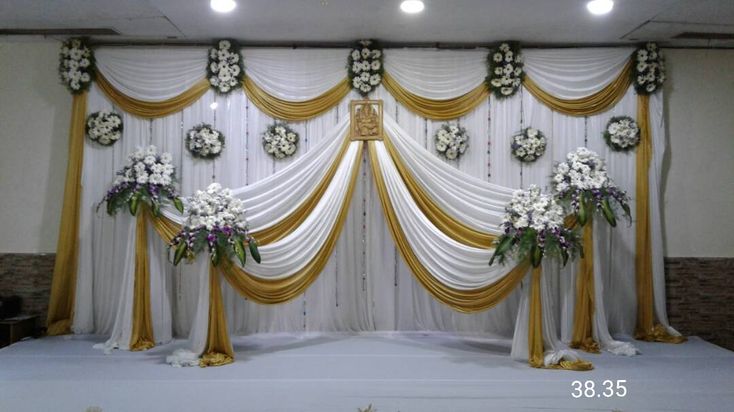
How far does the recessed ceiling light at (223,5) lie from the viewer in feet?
17.5

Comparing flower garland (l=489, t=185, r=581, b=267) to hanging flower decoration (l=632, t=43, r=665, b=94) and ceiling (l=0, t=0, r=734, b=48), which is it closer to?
ceiling (l=0, t=0, r=734, b=48)

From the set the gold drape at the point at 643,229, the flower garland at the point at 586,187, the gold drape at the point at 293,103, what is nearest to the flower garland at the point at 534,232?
the flower garland at the point at 586,187

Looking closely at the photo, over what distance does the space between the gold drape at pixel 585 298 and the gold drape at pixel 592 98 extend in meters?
1.23

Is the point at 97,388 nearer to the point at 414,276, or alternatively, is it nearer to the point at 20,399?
the point at 20,399

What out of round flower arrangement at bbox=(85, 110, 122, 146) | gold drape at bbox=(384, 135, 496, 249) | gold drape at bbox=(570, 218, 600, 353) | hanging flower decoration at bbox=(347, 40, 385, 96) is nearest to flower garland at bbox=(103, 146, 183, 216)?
round flower arrangement at bbox=(85, 110, 122, 146)

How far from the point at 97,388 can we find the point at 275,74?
11.2 ft

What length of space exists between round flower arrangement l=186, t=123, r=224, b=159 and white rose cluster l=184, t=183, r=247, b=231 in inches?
33.7

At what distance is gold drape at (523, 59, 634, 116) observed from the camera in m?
6.48

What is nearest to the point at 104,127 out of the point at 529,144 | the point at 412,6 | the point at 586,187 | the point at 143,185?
the point at 143,185

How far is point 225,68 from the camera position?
643cm

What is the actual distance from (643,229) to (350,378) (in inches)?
136

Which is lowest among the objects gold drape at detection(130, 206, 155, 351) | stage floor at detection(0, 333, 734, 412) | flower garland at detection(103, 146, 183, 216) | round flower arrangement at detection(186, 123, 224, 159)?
stage floor at detection(0, 333, 734, 412)

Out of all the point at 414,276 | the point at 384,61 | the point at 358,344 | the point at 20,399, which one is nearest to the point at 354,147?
Answer: the point at 384,61

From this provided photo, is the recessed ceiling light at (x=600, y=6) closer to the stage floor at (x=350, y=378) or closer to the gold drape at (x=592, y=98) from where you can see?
the gold drape at (x=592, y=98)
